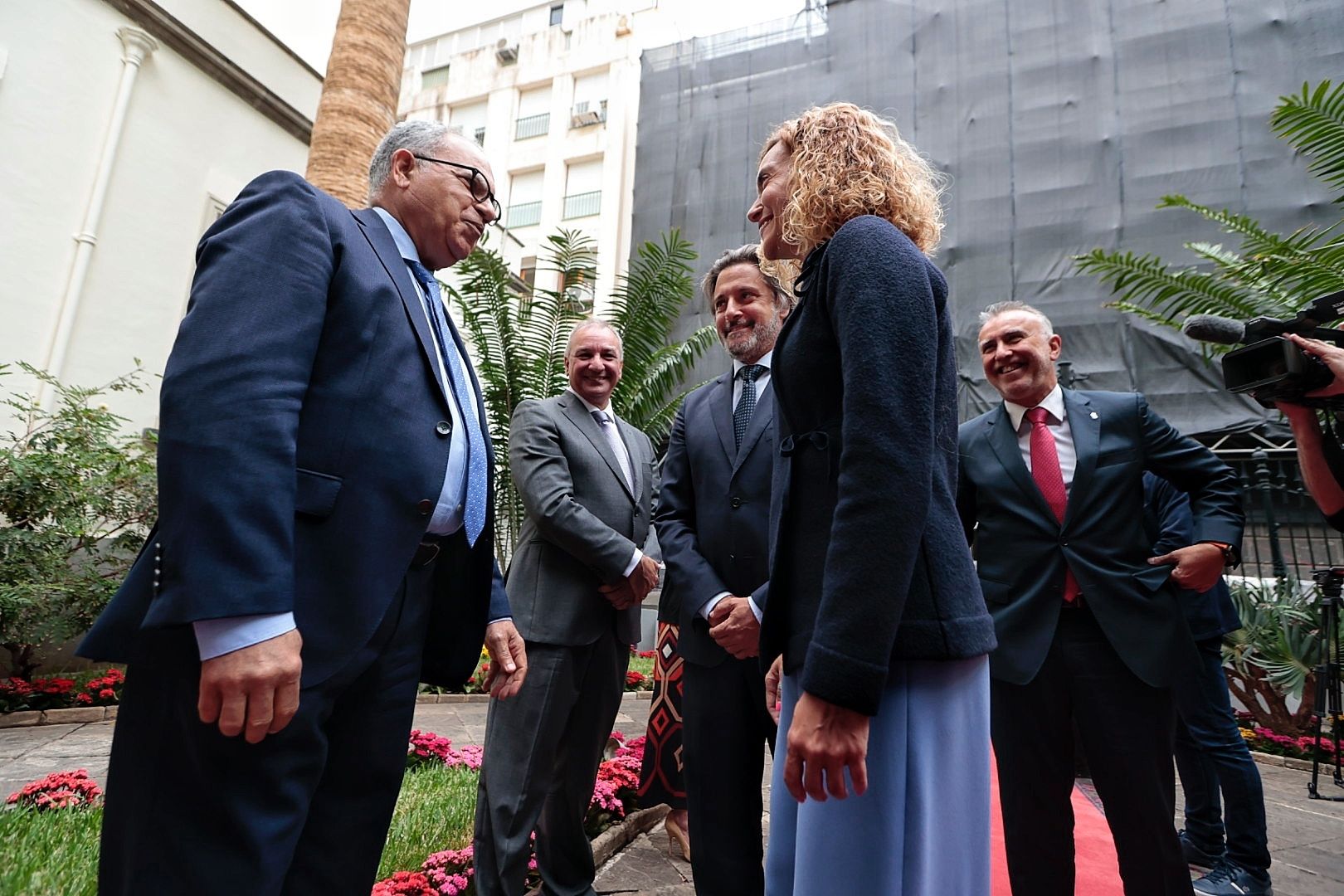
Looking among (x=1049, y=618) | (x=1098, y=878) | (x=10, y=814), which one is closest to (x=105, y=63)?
(x=10, y=814)

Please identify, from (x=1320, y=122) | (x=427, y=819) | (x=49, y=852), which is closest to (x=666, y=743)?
(x=427, y=819)

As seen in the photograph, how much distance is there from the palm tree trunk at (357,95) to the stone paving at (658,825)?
465 cm

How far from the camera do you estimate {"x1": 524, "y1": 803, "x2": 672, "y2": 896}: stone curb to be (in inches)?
127

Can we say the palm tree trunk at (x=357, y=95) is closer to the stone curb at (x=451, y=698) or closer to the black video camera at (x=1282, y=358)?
the stone curb at (x=451, y=698)

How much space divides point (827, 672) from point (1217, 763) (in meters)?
3.29

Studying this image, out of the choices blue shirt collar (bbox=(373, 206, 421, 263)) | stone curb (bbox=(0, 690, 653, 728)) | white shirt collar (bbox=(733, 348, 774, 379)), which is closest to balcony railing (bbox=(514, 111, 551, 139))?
stone curb (bbox=(0, 690, 653, 728))

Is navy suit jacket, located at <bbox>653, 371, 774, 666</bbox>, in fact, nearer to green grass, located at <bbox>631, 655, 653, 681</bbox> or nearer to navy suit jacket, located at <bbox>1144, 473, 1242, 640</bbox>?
navy suit jacket, located at <bbox>1144, 473, 1242, 640</bbox>

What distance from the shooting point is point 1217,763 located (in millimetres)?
3352

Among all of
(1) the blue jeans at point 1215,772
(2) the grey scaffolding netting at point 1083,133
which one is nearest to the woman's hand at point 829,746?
(1) the blue jeans at point 1215,772

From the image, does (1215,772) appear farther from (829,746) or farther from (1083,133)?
(1083,133)

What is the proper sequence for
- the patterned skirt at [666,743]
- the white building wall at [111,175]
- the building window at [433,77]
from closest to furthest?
the patterned skirt at [666,743] → the white building wall at [111,175] → the building window at [433,77]

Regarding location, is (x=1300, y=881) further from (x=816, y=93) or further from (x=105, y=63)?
(x=816, y=93)

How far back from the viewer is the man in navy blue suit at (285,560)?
1191 millimetres

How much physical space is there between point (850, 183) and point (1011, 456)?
1.51 m
